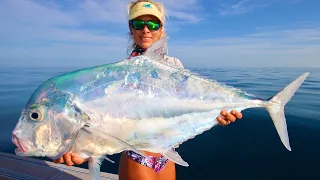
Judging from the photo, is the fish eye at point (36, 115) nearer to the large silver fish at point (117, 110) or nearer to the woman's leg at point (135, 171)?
the large silver fish at point (117, 110)

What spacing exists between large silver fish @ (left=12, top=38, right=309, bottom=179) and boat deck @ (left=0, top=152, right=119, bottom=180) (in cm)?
255

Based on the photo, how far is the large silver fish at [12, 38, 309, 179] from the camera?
1.75 meters

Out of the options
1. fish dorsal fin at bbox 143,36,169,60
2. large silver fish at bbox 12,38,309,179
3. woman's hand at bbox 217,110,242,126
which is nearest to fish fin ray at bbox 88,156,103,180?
large silver fish at bbox 12,38,309,179

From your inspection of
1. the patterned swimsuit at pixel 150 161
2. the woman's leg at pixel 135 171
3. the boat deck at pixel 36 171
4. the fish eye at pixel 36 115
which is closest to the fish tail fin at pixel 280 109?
the patterned swimsuit at pixel 150 161

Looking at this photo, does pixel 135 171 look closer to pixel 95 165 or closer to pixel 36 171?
pixel 95 165

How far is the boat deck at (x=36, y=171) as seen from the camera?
13.6 feet

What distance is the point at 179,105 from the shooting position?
2123 millimetres

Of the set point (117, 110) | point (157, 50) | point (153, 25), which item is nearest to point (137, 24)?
point (153, 25)

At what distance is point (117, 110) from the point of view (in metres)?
1.90

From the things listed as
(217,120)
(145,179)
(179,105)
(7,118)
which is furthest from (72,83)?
(7,118)

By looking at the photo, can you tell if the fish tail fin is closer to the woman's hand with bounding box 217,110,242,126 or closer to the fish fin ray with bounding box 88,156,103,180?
the woman's hand with bounding box 217,110,242,126

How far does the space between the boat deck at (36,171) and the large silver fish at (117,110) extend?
8.36 feet

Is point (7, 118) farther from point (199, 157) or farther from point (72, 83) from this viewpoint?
point (72, 83)

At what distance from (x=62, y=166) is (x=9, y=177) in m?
0.85
